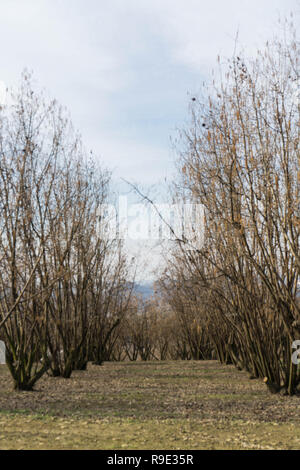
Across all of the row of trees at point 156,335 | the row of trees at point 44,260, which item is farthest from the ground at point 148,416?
the row of trees at point 156,335

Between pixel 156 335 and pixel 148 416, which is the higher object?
pixel 148 416

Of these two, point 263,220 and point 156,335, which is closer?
point 263,220

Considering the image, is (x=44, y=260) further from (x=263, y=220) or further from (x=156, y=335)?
(x=156, y=335)

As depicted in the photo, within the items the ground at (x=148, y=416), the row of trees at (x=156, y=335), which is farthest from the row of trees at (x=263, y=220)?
the row of trees at (x=156, y=335)

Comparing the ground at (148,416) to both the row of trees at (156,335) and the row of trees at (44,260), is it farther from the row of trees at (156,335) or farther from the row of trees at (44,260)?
the row of trees at (156,335)

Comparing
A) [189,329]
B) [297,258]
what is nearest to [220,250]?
[297,258]

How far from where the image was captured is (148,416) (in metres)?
6.75

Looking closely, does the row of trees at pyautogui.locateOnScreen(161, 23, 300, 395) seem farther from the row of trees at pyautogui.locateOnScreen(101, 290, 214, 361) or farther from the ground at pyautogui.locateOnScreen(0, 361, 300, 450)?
the row of trees at pyautogui.locateOnScreen(101, 290, 214, 361)

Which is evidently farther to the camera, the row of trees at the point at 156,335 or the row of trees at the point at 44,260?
the row of trees at the point at 156,335

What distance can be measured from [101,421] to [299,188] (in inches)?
172

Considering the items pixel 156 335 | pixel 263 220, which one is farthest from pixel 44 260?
pixel 156 335

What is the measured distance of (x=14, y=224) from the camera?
9336 mm

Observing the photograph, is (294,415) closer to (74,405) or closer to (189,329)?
(74,405)

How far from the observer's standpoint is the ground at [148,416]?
5168 mm
